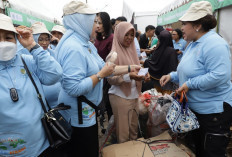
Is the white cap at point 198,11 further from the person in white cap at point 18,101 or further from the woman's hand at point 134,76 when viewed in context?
the person in white cap at point 18,101

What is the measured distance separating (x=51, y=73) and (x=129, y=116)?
1335 millimetres

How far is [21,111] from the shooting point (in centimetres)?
119

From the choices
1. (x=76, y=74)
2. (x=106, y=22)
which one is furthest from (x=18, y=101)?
(x=106, y=22)

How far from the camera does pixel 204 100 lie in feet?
5.71

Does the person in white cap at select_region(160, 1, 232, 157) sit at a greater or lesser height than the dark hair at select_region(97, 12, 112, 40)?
lesser

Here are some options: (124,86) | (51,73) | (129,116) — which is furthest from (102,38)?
(51,73)

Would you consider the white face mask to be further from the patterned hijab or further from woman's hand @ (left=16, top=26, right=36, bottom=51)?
the patterned hijab

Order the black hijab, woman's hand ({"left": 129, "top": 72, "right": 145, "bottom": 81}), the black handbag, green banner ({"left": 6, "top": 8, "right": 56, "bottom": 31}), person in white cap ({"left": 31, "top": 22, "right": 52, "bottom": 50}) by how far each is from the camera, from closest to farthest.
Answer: the black handbag < woman's hand ({"left": 129, "top": 72, "right": 145, "bottom": 81}) < person in white cap ({"left": 31, "top": 22, "right": 52, "bottom": 50}) < the black hijab < green banner ({"left": 6, "top": 8, "right": 56, "bottom": 31})

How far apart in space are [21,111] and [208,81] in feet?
5.33

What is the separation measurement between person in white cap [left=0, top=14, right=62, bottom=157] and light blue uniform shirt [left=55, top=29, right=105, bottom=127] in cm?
14

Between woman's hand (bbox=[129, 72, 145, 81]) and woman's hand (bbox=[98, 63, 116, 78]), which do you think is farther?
woman's hand (bbox=[129, 72, 145, 81])

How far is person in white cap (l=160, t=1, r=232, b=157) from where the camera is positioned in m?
1.61

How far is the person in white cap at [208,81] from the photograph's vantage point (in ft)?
5.28

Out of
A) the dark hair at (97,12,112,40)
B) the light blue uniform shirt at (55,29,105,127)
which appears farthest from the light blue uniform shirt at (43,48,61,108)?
the dark hair at (97,12,112,40)
